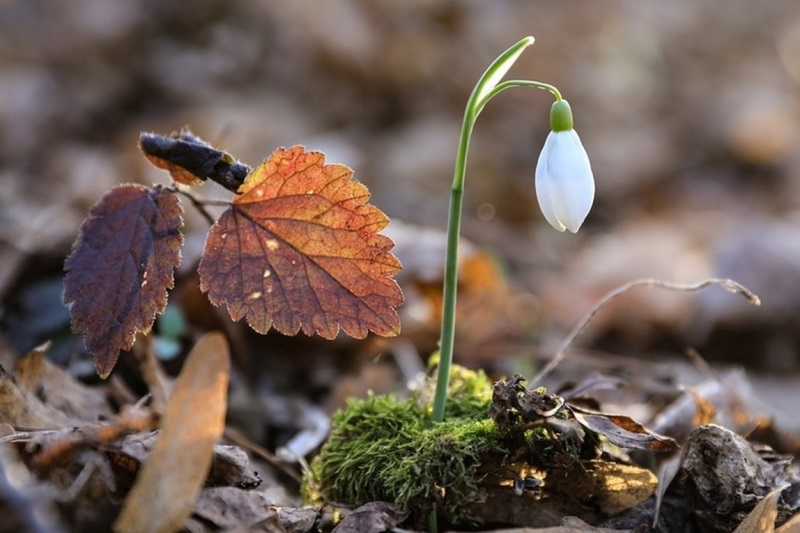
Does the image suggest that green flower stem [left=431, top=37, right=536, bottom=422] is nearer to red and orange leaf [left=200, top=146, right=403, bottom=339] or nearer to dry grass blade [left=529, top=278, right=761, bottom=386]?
red and orange leaf [left=200, top=146, right=403, bottom=339]

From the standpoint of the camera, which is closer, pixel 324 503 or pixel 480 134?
pixel 324 503

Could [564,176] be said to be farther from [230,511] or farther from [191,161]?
[230,511]

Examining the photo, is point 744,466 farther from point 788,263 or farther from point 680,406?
point 788,263

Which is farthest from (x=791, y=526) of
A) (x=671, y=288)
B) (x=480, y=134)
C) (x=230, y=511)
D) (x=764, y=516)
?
(x=480, y=134)

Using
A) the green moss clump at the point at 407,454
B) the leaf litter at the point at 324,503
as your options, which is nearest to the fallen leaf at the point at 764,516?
the leaf litter at the point at 324,503

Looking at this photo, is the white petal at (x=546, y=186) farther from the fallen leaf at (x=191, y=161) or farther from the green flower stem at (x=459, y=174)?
the fallen leaf at (x=191, y=161)

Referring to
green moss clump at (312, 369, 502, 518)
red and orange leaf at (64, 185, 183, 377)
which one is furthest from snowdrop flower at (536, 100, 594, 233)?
red and orange leaf at (64, 185, 183, 377)
